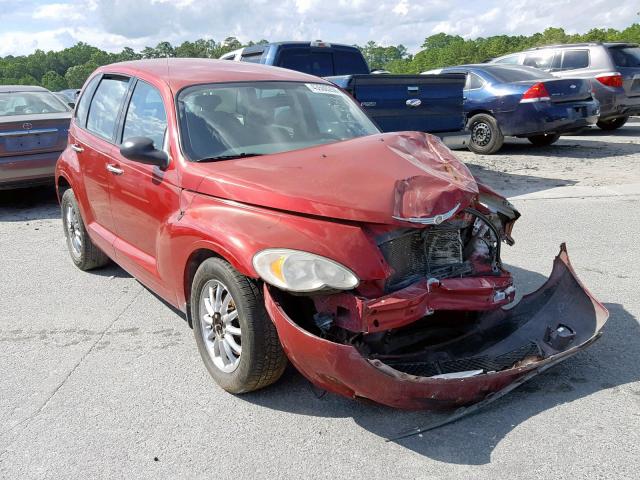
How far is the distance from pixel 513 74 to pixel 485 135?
4.18 ft

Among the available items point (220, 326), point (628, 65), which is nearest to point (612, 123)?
point (628, 65)

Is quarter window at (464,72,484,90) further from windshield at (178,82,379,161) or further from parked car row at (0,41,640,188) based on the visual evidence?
windshield at (178,82,379,161)

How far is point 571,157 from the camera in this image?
11117mm

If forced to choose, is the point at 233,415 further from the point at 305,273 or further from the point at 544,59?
the point at 544,59

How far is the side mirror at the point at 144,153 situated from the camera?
375cm

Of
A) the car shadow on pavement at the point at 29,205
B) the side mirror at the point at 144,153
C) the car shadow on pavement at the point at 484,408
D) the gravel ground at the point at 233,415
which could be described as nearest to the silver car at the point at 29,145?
the car shadow on pavement at the point at 29,205

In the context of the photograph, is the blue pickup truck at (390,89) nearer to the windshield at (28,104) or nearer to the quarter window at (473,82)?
the quarter window at (473,82)

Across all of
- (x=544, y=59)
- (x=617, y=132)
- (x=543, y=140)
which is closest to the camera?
(x=543, y=140)

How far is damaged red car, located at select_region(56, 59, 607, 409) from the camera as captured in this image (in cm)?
293

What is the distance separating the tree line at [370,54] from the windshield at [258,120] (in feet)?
55.2

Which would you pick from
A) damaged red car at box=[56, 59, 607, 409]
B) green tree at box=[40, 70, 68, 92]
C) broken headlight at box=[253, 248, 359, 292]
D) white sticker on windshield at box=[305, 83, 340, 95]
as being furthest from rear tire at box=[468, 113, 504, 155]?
green tree at box=[40, 70, 68, 92]

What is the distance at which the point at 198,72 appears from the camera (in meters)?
4.46

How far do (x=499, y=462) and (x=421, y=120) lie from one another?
676cm

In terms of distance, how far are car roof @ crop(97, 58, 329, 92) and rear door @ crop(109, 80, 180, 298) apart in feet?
0.45
